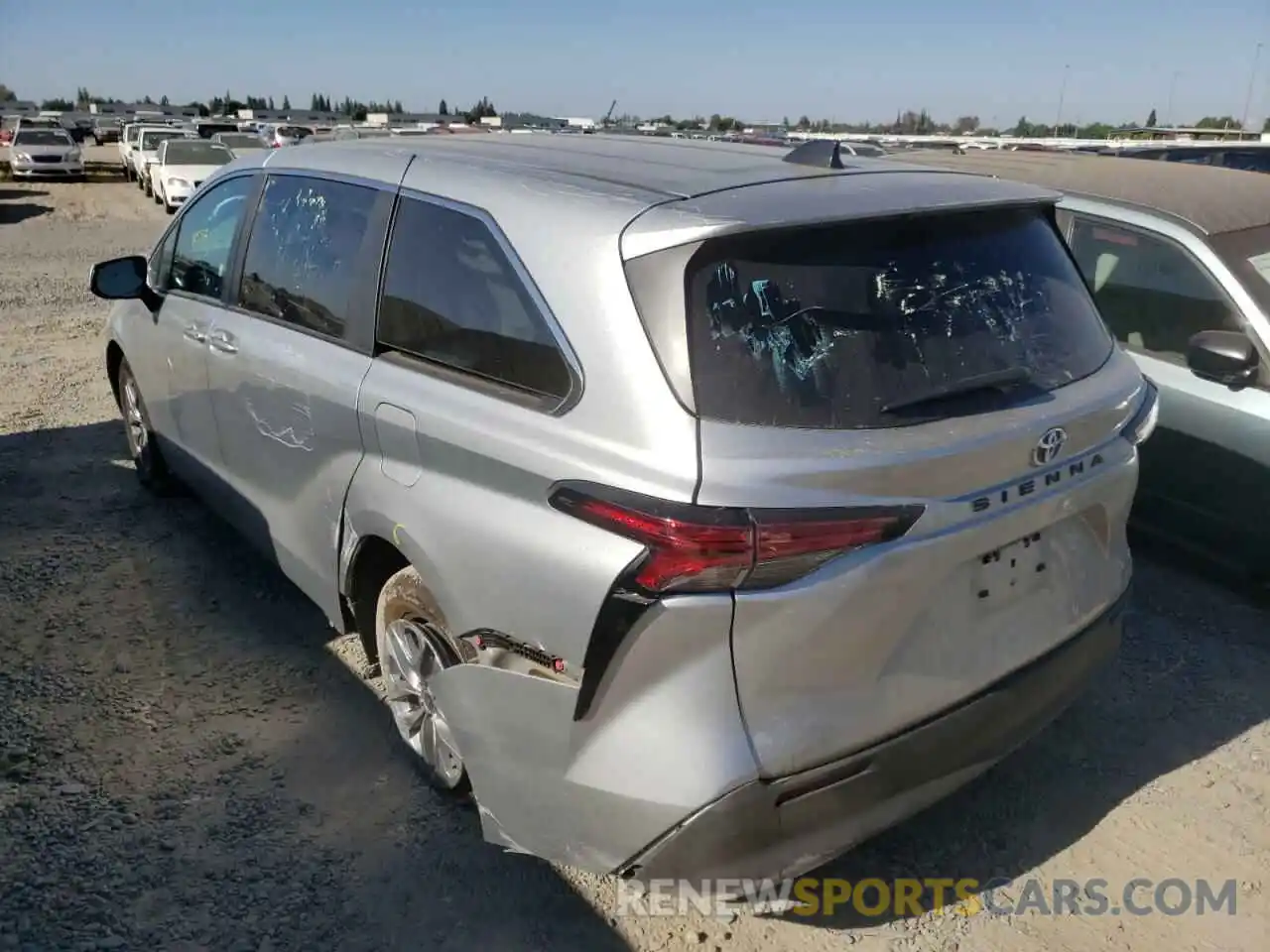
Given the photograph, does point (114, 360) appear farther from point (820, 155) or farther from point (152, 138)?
point (152, 138)

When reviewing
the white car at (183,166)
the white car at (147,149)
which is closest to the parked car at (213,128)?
the white car at (147,149)

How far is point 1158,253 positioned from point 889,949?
3462mm

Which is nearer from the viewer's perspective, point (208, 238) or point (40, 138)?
point (208, 238)

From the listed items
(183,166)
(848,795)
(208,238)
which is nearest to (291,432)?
(208,238)

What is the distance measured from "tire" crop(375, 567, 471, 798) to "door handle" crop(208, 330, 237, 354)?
4.17 ft

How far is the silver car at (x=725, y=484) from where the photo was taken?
6.59 feet

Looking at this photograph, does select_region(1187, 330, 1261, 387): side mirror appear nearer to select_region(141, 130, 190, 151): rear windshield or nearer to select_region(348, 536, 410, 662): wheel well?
select_region(348, 536, 410, 662): wheel well

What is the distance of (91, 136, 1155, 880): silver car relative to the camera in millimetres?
2008

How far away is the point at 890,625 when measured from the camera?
6.98ft

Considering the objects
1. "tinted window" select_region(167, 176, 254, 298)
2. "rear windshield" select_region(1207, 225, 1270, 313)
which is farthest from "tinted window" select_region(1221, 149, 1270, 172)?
"tinted window" select_region(167, 176, 254, 298)

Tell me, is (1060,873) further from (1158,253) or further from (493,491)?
(1158,253)

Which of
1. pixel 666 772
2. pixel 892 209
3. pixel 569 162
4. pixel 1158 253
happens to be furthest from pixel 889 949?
pixel 1158 253

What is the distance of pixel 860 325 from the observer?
2164 mm

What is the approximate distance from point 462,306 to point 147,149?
89.7ft
